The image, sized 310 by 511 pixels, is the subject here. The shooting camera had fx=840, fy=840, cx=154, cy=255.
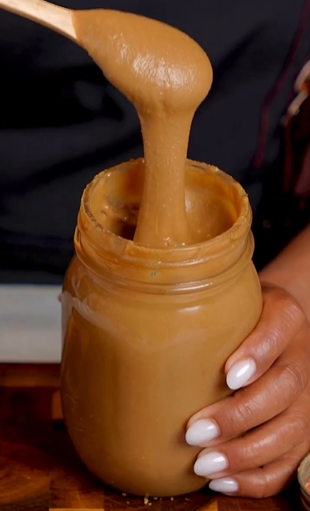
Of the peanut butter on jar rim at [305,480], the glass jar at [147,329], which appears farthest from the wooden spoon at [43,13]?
the peanut butter on jar rim at [305,480]

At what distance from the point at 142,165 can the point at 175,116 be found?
0.09 meters

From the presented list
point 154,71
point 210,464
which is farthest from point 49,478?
point 154,71

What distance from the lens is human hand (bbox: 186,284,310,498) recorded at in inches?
24.2

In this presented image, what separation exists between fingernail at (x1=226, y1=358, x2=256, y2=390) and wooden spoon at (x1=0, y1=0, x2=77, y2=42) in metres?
0.26

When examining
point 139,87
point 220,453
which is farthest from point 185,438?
point 139,87

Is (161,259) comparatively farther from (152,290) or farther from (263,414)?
(263,414)

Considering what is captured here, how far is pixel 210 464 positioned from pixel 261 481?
0.18ft

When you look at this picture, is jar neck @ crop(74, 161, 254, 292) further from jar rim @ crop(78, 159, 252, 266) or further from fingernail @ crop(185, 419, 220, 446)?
fingernail @ crop(185, 419, 220, 446)

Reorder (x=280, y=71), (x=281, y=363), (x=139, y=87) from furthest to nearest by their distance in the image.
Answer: (x=280, y=71) → (x=281, y=363) → (x=139, y=87)

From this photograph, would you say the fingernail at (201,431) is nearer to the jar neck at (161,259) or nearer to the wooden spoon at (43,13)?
→ the jar neck at (161,259)

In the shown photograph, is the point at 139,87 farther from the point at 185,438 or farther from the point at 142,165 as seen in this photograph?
→ the point at 185,438

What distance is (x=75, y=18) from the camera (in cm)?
56

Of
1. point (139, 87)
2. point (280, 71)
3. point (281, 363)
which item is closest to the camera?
point (139, 87)

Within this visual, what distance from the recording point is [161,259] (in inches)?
22.1
